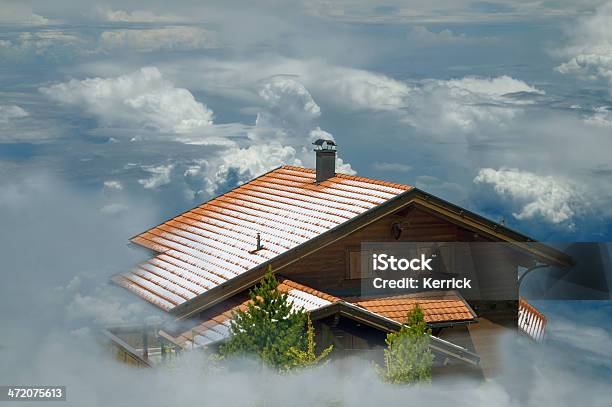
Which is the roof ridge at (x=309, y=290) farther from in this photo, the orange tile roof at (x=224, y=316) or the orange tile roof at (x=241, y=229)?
the orange tile roof at (x=241, y=229)

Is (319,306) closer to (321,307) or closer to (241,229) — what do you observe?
(321,307)

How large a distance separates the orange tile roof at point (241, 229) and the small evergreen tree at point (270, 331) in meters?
4.19

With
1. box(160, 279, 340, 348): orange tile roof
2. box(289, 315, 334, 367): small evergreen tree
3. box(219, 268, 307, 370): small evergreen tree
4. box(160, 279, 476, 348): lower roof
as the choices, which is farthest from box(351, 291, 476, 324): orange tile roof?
box(219, 268, 307, 370): small evergreen tree

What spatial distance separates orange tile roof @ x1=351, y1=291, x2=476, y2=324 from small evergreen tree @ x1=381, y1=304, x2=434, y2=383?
328 centimetres

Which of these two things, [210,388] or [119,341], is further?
[119,341]

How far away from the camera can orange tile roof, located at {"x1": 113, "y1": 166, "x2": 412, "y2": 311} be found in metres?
29.3

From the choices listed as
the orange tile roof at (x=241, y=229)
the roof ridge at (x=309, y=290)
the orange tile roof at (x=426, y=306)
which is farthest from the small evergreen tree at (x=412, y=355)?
the orange tile roof at (x=241, y=229)

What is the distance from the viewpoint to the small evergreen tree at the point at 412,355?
2467cm

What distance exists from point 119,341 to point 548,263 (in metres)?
14.6

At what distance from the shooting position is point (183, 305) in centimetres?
2728

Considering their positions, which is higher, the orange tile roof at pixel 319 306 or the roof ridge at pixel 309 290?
the roof ridge at pixel 309 290

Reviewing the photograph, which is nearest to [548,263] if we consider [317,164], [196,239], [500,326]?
[500,326]

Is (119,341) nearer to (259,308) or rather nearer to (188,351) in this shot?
(188,351)

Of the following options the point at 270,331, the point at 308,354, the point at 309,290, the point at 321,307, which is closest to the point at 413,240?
the point at 309,290
